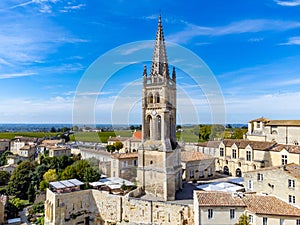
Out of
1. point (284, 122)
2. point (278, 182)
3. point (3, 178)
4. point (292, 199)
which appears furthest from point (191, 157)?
point (3, 178)

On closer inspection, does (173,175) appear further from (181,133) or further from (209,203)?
(181,133)

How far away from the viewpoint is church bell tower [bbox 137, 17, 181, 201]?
24047 millimetres

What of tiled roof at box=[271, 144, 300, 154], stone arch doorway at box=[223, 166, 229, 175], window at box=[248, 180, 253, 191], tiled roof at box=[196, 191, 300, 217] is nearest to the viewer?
Answer: tiled roof at box=[196, 191, 300, 217]

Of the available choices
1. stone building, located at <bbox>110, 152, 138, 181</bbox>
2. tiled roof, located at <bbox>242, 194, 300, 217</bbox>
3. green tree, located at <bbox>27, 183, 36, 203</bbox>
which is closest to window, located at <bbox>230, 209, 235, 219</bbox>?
tiled roof, located at <bbox>242, 194, 300, 217</bbox>

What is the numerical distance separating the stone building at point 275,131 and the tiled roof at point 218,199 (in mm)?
20641

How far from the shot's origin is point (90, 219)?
25.9 metres

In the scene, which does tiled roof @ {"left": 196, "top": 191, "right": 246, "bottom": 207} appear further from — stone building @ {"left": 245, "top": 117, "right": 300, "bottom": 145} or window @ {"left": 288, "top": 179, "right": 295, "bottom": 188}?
stone building @ {"left": 245, "top": 117, "right": 300, "bottom": 145}

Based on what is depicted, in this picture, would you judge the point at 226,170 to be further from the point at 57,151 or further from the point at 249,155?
the point at 57,151

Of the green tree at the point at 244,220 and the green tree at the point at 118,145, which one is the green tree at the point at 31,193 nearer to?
the green tree at the point at 118,145

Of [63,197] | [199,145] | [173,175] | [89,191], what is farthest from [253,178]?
[199,145]

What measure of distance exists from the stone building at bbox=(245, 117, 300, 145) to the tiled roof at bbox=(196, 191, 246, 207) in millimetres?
20641

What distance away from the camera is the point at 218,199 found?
18.9 metres

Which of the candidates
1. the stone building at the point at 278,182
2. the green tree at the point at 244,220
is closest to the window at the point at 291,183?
the stone building at the point at 278,182

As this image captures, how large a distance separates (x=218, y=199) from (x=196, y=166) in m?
14.9
